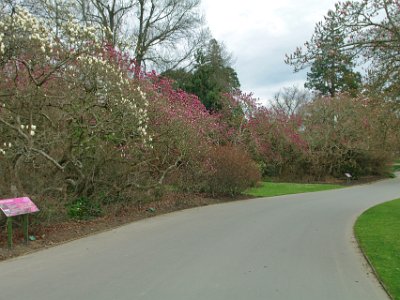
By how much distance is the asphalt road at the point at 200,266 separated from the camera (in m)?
5.98

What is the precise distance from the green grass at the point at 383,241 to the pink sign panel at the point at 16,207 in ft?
22.1

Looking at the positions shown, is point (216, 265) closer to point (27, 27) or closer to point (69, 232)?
point (69, 232)

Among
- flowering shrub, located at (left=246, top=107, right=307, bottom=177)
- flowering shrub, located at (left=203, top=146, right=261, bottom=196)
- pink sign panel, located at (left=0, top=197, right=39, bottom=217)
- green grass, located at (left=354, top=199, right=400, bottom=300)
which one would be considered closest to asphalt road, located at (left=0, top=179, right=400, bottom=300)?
green grass, located at (left=354, top=199, right=400, bottom=300)

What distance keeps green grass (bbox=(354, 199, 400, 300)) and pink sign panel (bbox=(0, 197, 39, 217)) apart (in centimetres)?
672

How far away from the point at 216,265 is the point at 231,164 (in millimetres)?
12619

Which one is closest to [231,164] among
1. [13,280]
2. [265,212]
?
[265,212]

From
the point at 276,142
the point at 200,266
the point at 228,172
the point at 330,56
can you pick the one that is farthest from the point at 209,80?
the point at 200,266

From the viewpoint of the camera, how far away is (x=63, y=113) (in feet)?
40.6

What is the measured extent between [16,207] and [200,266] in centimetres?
399

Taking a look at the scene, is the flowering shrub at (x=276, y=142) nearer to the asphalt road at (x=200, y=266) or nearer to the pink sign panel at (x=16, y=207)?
the asphalt road at (x=200, y=266)

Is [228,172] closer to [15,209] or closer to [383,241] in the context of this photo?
[383,241]

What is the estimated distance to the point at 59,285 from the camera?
622 centimetres

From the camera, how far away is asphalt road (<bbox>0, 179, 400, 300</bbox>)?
19.6 ft

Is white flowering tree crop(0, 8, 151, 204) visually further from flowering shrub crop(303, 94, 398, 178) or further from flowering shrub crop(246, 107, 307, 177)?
flowering shrub crop(303, 94, 398, 178)
